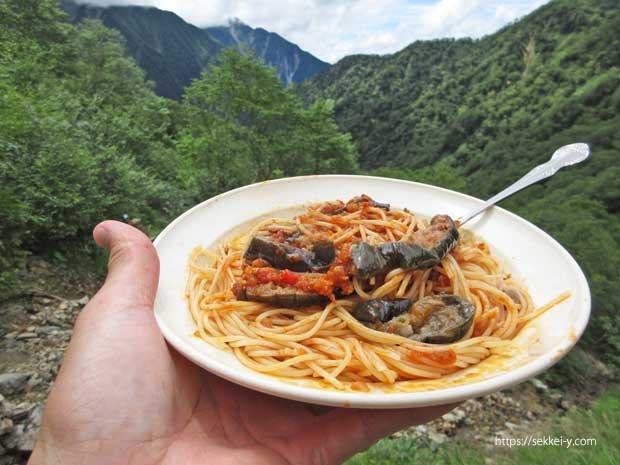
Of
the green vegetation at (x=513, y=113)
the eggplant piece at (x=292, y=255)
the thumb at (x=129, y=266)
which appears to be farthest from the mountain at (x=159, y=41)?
the eggplant piece at (x=292, y=255)

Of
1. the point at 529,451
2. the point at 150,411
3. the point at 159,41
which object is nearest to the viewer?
the point at 150,411

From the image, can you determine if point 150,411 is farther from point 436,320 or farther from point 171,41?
point 171,41

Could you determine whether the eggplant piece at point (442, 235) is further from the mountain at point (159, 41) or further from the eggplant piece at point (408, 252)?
the mountain at point (159, 41)

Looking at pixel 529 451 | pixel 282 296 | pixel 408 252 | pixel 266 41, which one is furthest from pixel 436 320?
pixel 266 41

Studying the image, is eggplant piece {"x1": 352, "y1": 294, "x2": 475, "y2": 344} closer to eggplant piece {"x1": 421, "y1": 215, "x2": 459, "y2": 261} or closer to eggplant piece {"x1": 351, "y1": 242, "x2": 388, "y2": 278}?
eggplant piece {"x1": 351, "y1": 242, "x2": 388, "y2": 278}

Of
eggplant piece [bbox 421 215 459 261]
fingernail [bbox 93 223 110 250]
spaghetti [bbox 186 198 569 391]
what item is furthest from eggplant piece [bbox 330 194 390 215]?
fingernail [bbox 93 223 110 250]

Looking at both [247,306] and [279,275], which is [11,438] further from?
[279,275]
